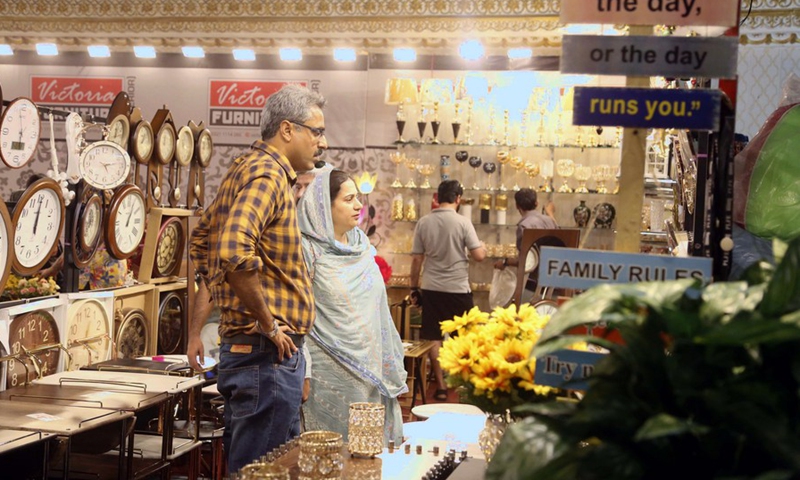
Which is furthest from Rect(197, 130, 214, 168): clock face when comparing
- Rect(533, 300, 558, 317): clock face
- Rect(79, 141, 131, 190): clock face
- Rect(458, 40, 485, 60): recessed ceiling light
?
Rect(533, 300, 558, 317): clock face

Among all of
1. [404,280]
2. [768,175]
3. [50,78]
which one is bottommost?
[404,280]

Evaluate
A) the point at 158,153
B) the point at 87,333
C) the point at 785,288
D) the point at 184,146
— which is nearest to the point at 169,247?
the point at 158,153

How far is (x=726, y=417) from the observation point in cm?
105

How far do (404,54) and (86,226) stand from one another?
4237 mm

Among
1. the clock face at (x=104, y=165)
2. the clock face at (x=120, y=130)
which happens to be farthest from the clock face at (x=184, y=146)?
the clock face at (x=104, y=165)

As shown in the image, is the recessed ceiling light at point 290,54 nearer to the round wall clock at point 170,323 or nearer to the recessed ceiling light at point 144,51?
the recessed ceiling light at point 144,51

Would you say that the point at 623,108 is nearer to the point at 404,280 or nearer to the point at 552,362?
the point at 552,362

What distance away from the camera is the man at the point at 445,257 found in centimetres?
718

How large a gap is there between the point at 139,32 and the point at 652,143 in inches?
215

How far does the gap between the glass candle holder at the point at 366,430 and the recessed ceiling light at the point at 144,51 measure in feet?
23.8

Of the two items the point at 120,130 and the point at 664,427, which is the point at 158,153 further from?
the point at 664,427

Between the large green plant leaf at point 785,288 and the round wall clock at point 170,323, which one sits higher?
the large green plant leaf at point 785,288

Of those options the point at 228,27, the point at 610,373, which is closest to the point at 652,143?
the point at 610,373

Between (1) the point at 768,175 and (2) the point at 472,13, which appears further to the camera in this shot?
(2) the point at 472,13
